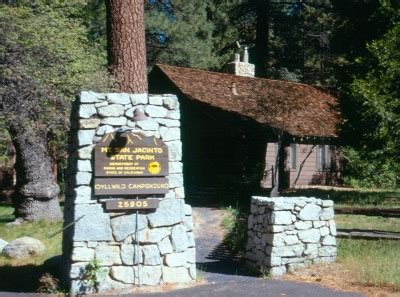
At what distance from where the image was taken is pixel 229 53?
34.4m

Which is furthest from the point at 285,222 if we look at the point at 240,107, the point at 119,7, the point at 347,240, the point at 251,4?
the point at 251,4

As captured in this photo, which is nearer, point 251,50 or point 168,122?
point 168,122

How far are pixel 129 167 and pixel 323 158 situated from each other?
2110 centimetres

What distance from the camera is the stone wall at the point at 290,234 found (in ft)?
30.8

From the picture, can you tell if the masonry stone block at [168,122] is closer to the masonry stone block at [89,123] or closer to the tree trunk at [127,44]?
the masonry stone block at [89,123]

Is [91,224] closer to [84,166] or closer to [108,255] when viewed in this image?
[108,255]

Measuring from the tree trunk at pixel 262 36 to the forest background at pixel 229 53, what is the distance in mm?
61

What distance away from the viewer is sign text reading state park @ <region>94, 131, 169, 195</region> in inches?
325

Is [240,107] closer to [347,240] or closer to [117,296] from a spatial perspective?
[347,240]

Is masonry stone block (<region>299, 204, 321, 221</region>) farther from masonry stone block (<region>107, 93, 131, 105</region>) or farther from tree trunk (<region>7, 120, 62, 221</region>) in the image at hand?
tree trunk (<region>7, 120, 62, 221</region>)

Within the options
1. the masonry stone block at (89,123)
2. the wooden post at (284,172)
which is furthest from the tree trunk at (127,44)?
the wooden post at (284,172)

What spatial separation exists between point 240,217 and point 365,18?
35.8 feet

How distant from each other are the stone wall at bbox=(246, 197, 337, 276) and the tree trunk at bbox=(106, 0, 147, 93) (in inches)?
194

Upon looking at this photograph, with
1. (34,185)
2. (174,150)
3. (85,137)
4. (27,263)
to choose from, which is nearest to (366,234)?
(174,150)
